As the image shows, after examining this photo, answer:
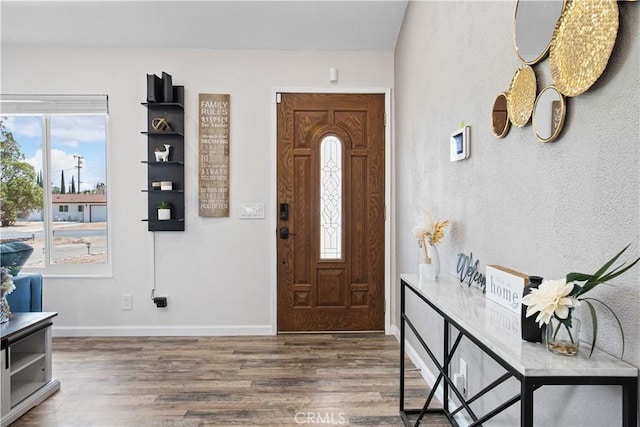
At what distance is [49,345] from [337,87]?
2986mm

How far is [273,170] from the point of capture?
354 cm

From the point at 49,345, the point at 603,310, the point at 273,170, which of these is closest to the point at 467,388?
the point at 603,310

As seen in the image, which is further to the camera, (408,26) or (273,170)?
(273,170)

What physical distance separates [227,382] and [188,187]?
177 centimetres

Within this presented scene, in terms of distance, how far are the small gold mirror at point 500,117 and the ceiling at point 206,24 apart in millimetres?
1861

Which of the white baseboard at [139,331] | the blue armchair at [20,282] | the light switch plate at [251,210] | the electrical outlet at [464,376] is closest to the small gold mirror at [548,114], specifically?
the electrical outlet at [464,376]

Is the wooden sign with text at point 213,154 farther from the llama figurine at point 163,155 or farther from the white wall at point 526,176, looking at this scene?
the white wall at point 526,176

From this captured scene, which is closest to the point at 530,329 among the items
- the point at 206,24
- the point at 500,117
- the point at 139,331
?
the point at 500,117

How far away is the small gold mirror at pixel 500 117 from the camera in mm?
1604

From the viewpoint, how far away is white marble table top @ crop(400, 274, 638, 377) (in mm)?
933

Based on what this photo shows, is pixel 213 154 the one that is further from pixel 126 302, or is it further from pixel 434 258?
pixel 434 258

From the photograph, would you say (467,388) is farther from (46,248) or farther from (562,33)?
(46,248)

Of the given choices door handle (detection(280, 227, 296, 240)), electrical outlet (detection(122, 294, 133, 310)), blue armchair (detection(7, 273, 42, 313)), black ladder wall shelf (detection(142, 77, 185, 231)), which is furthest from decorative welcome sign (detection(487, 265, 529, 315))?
electrical outlet (detection(122, 294, 133, 310))

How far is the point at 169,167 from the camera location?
3.48 m
